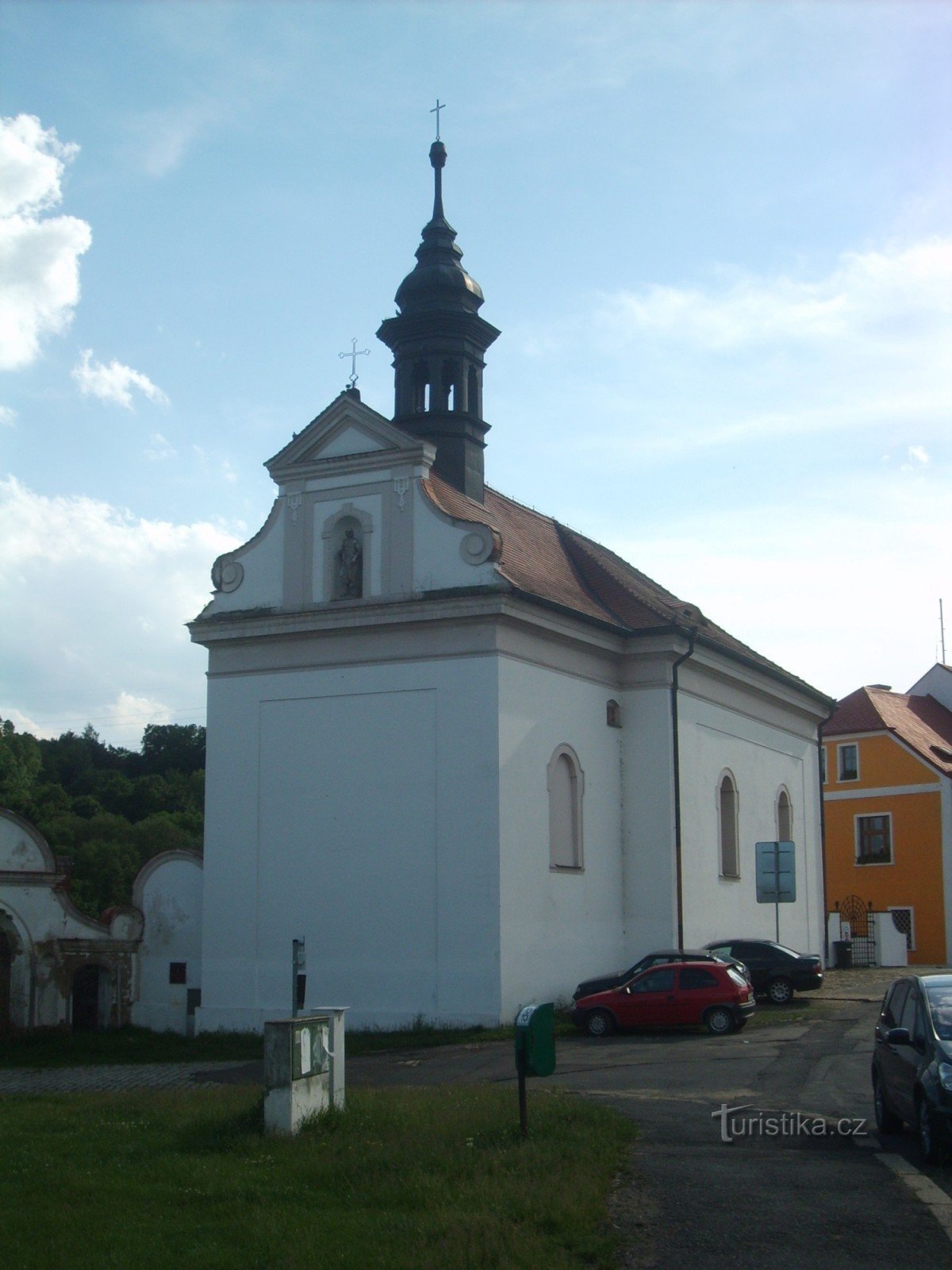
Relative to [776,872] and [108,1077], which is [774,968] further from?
[108,1077]

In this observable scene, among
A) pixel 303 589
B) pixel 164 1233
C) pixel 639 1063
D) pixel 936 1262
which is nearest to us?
pixel 936 1262

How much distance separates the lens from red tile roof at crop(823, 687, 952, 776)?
4947cm

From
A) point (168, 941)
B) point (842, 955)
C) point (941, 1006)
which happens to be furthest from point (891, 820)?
point (941, 1006)

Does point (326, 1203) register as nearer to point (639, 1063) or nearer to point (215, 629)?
point (639, 1063)

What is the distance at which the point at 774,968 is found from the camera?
2720cm

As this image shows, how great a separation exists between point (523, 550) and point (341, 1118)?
58.5 ft

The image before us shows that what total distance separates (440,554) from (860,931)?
25901mm

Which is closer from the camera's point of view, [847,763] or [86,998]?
[86,998]

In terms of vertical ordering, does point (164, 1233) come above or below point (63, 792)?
below

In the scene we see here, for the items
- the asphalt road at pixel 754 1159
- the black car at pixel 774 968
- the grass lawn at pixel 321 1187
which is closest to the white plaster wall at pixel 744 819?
the black car at pixel 774 968

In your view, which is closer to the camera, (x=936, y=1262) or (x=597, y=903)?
(x=936, y=1262)

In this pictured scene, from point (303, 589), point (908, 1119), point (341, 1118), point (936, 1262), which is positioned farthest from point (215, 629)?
point (936, 1262)

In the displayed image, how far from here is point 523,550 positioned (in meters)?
28.8

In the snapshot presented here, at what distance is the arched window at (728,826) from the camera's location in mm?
32469
